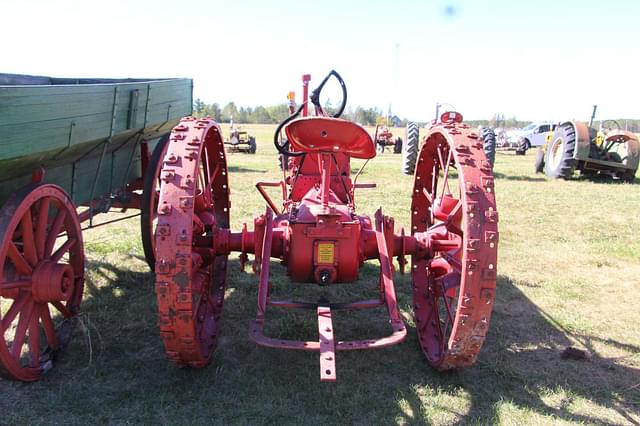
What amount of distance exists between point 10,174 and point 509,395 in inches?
126

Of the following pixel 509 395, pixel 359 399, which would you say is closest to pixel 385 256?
pixel 359 399

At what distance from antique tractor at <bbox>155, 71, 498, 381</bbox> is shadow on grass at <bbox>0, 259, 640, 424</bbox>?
8.4 inches

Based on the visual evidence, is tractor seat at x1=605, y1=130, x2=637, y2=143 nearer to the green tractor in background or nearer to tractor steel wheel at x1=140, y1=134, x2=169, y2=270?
the green tractor in background

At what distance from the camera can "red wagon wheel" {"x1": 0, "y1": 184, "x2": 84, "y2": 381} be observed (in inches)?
107

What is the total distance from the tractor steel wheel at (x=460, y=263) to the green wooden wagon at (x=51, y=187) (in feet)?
7.47

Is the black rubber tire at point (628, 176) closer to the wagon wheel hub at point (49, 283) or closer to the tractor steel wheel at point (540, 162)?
the tractor steel wheel at point (540, 162)

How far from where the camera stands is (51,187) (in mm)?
3062

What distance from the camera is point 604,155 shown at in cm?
1329

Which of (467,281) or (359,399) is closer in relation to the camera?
(467,281)

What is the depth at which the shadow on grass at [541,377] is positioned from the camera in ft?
9.54

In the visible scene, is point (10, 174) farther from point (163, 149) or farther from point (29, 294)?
point (163, 149)

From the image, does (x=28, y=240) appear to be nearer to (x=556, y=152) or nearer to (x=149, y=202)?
(x=149, y=202)

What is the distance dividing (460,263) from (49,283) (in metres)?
2.53

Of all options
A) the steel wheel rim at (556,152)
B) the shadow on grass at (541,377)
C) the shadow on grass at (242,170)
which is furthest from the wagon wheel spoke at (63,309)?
→ the steel wheel rim at (556,152)
